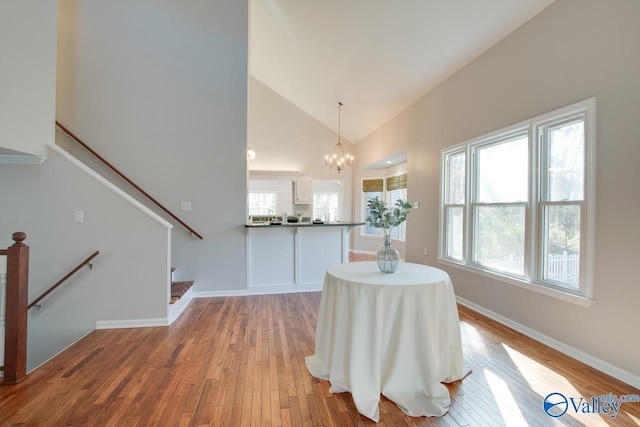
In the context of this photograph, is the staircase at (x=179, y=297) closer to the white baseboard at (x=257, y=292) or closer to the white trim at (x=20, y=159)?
the white baseboard at (x=257, y=292)

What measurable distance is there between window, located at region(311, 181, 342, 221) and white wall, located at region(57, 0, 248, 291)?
14.2 ft

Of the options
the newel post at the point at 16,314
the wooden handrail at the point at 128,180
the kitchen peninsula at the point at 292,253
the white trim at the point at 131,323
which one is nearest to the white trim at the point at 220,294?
the kitchen peninsula at the point at 292,253

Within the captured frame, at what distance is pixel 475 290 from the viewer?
3621 millimetres

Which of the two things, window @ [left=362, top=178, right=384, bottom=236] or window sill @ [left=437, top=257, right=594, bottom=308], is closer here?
window sill @ [left=437, top=257, right=594, bottom=308]

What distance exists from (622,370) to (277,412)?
248 centimetres

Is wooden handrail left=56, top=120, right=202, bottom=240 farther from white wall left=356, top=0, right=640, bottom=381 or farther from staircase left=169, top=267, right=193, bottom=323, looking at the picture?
white wall left=356, top=0, right=640, bottom=381

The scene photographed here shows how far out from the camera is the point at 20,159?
2.91 m

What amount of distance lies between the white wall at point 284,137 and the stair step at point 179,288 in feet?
14.8

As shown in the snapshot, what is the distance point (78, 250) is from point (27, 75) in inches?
68.1

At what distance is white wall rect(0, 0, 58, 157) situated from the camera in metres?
2.49

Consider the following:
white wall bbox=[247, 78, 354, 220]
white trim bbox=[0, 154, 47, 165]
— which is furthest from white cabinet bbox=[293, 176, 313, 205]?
white trim bbox=[0, 154, 47, 165]

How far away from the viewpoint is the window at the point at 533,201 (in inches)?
95.9

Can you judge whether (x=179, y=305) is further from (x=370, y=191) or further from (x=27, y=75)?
(x=370, y=191)

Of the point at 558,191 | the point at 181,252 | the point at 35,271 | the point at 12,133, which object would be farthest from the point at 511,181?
the point at 35,271
